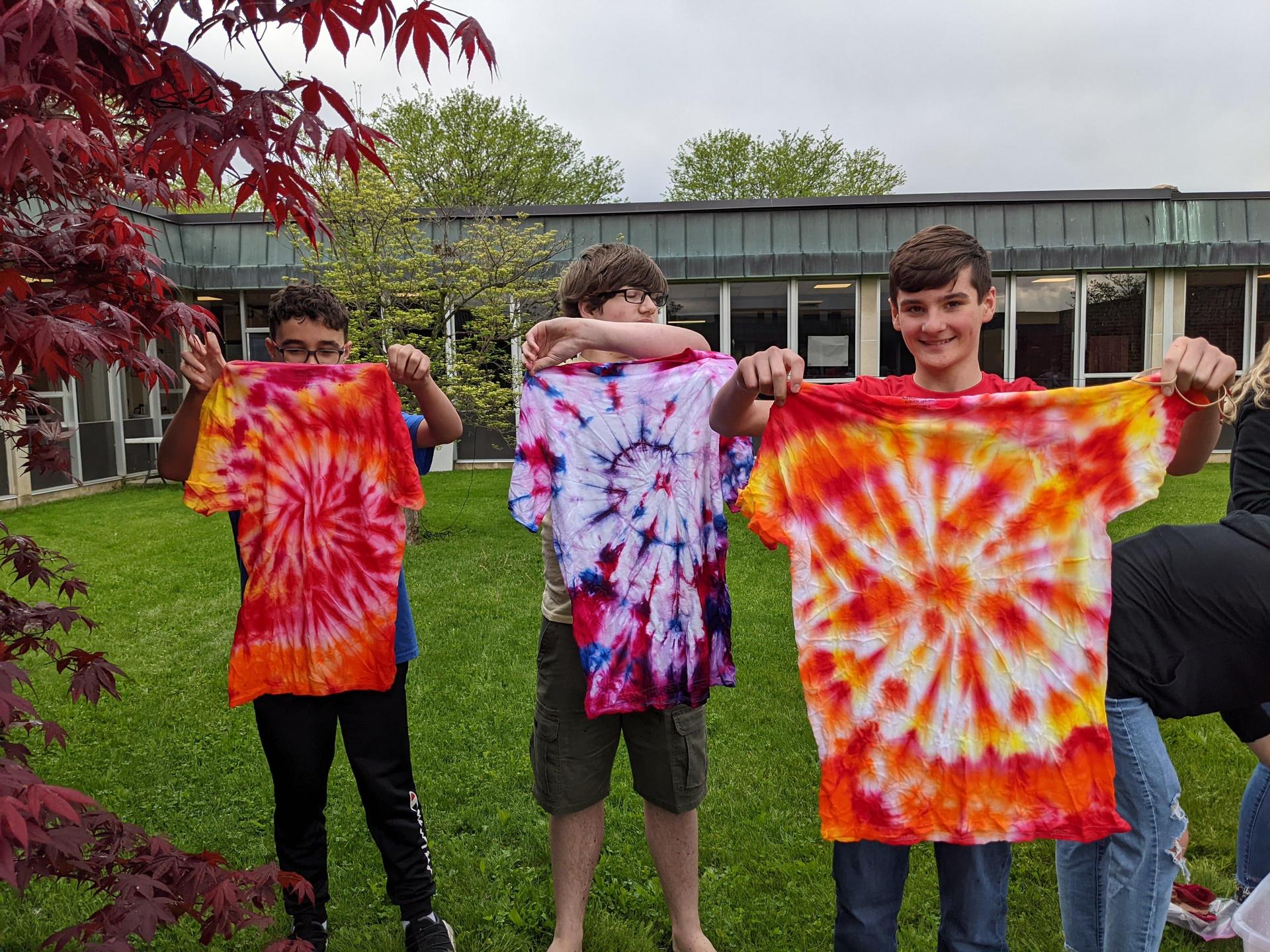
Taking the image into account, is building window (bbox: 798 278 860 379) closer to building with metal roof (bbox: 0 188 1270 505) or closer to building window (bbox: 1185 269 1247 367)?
building with metal roof (bbox: 0 188 1270 505)

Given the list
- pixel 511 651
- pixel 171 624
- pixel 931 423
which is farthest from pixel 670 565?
pixel 171 624

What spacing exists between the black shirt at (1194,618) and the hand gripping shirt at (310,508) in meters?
1.98

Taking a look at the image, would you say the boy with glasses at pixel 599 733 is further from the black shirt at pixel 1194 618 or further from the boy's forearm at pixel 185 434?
A: the black shirt at pixel 1194 618

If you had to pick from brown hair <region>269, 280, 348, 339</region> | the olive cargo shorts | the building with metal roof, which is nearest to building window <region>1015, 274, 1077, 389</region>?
the building with metal roof

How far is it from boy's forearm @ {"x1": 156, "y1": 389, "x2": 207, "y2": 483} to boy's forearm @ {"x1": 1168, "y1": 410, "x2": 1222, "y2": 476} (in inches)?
105

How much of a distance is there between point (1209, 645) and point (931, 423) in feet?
2.70

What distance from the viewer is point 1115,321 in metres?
15.0

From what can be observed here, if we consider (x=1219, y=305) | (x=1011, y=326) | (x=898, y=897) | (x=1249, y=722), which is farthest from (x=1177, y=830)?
(x=1219, y=305)

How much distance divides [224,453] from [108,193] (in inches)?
31.2

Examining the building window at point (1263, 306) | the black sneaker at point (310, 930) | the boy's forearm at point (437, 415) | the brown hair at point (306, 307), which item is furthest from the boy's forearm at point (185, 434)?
the building window at point (1263, 306)

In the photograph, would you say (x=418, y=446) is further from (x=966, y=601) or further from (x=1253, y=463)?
(x=1253, y=463)

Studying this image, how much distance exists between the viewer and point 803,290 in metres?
15.1

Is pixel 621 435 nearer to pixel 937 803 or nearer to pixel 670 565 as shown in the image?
pixel 670 565

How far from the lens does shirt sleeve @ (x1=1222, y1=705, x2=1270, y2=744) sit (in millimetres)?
2174
